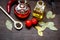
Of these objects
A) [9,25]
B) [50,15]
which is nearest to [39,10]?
[50,15]

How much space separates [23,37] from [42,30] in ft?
0.35

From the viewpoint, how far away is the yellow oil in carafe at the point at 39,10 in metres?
1.03

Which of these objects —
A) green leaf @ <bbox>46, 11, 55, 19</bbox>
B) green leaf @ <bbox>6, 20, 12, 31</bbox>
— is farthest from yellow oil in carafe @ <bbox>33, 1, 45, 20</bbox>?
green leaf @ <bbox>6, 20, 12, 31</bbox>

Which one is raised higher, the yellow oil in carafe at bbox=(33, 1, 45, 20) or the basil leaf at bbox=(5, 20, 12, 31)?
the yellow oil in carafe at bbox=(33, 1, 45, 20)

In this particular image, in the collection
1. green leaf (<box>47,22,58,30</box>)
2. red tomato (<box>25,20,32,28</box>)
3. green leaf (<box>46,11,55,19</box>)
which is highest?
green leaf (<box>46,11,55,19</box>)

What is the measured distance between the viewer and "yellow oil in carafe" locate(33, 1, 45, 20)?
3.38 ft

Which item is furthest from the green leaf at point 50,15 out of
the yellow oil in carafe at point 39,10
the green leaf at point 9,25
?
the green leaf at point 9,25

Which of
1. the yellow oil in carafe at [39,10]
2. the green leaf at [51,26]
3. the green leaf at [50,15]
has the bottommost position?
the green leaf at [51,26]

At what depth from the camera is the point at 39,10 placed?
41.1 inches

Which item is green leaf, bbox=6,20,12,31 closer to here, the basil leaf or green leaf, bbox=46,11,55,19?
the basil leaf

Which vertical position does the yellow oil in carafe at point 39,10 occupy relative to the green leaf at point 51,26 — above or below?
above

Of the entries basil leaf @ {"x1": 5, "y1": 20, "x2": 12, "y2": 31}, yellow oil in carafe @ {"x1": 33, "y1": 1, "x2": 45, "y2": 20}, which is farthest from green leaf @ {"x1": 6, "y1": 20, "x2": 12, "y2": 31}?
yellow oil in carafe @ {"x1": 33, "y1": 1, "x2": 45, "y2": 20}

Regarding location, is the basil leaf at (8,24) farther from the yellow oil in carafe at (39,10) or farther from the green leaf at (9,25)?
the yellow oil in carafe at (39,10)

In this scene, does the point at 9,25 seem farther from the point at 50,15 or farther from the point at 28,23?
the point at 50,15
